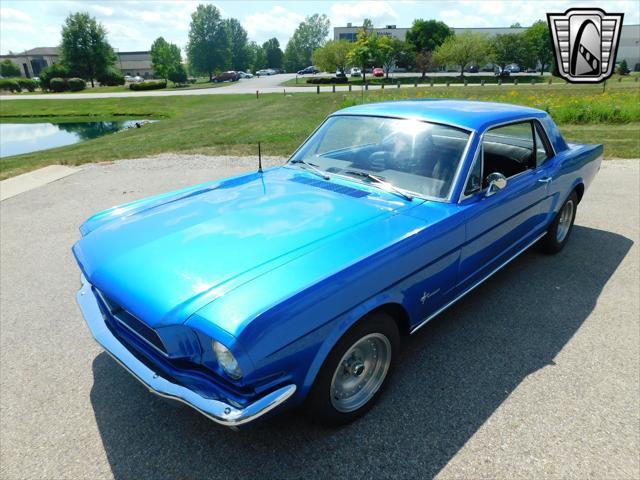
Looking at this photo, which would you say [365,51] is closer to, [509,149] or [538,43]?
[538,43]

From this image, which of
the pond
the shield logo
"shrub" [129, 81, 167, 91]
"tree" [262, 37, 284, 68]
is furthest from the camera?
"tree" [262, 37, 284, 68]

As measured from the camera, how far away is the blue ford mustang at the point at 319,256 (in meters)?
1.90

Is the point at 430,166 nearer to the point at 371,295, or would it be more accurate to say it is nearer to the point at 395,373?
the point at 371,295

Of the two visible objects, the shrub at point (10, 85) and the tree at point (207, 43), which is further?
the tree at point (207, 43)

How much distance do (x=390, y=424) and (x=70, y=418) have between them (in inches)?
75.1

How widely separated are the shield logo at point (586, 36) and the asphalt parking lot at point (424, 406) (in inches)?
445

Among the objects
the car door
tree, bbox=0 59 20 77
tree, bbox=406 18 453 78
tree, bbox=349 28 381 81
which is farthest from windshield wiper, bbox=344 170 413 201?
tree, bbox=0 59 20 77

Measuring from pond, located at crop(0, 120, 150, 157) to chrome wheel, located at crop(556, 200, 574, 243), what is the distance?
17.1 meters

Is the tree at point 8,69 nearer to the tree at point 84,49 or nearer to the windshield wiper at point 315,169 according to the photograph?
the tree at point 84,49

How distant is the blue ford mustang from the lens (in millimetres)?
1896

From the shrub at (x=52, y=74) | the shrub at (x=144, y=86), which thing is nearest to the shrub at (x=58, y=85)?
the shrub at (x=52, y=74)

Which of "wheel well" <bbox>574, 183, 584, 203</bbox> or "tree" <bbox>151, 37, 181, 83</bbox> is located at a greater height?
"tree" <bbox>151, 37, 181, 83</bbox>

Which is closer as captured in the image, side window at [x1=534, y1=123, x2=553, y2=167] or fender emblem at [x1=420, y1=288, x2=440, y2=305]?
fender emblem at [x1=420, y1=288, x2=440, y2=305]

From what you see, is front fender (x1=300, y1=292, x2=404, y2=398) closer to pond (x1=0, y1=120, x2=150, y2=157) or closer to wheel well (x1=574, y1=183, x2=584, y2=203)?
wheel well (x1=574, y1=183, x2=584, y2=203)
